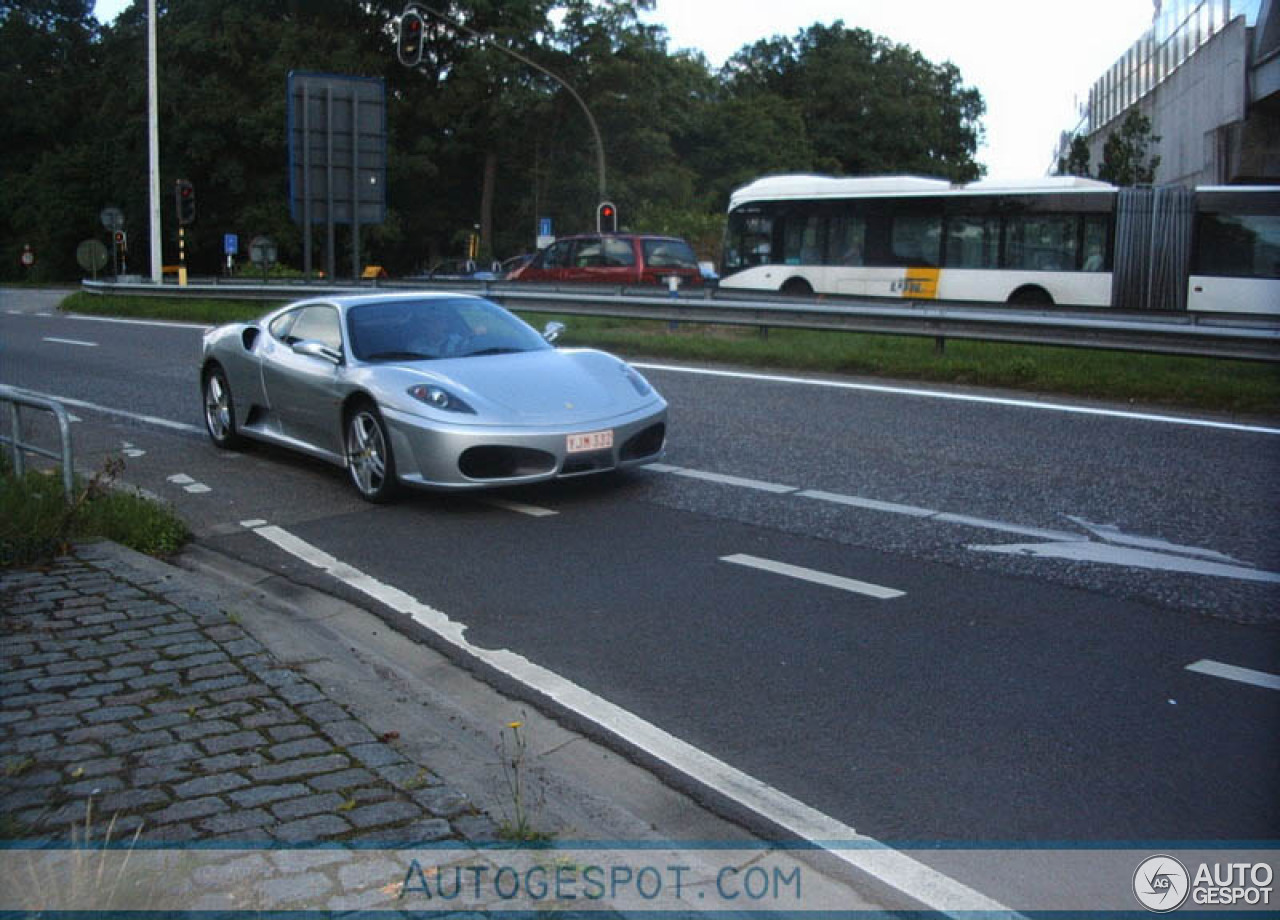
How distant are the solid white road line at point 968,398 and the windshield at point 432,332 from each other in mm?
5138

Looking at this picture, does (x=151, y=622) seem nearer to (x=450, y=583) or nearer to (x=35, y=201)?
(x=450, y=583)

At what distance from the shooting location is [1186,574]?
20.4 ft

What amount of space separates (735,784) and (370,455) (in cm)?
481

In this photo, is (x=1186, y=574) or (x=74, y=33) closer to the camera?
(x=1186, y=574)

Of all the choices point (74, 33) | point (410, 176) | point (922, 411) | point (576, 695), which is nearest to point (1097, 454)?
point (922, 411)

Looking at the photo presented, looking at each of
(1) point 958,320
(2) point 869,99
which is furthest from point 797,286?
(2) point 869,99

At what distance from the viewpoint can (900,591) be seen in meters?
5.94

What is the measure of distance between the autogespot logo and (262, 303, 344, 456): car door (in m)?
6.17

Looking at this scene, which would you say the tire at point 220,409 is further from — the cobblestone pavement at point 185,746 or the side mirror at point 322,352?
the cobblestone pavement at point 185,746

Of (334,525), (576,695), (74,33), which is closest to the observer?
(576,695)

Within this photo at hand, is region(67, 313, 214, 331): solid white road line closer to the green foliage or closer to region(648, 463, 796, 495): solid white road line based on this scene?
region(648, 463, 796, 495): solid white road line

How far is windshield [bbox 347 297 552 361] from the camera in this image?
864cm

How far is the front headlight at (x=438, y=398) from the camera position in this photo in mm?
7820

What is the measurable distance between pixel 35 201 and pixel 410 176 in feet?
96.4
